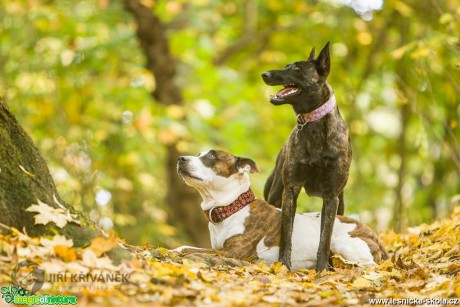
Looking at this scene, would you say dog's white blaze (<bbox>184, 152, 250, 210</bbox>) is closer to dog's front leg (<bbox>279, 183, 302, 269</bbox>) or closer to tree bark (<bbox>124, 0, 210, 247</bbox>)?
dog's front leg (<bbox>279, 183, 302, 269</bbox>)

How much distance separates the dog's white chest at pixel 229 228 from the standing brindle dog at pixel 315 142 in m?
0.48

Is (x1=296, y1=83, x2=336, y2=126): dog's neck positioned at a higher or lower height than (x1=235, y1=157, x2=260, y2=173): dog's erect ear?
higher

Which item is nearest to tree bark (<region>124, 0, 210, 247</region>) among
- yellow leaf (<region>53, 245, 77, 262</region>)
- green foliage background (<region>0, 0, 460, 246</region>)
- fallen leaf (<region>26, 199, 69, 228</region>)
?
green foliage background (<region>0, 0, 460, 246</region>)

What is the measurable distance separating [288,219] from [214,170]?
0.96 m

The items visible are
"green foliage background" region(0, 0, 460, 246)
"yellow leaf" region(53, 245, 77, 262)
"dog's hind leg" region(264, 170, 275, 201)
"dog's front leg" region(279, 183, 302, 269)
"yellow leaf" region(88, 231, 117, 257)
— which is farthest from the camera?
"green foliage background" region(0, 0, 460, 246)

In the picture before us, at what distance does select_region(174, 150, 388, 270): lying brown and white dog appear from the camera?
22.8 feet

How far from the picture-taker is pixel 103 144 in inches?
625

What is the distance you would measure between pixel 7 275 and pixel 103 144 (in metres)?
11.5

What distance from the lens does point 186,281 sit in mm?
4859

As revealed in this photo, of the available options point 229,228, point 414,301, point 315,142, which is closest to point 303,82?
point 315,142

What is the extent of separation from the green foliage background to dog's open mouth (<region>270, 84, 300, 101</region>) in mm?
5971

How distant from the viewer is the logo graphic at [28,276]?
4.47 metres

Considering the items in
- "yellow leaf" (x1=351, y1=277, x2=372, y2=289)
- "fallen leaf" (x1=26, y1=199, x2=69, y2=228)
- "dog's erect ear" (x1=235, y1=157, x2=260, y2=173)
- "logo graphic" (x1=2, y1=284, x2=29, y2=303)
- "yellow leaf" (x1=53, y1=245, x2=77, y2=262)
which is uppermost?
"dog's erect ear" (x1=235, y1=157, x2=260, y2=173)

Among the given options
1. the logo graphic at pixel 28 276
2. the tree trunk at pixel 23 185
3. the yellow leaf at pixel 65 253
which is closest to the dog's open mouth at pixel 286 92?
the tree trunk at pixel 23 185
